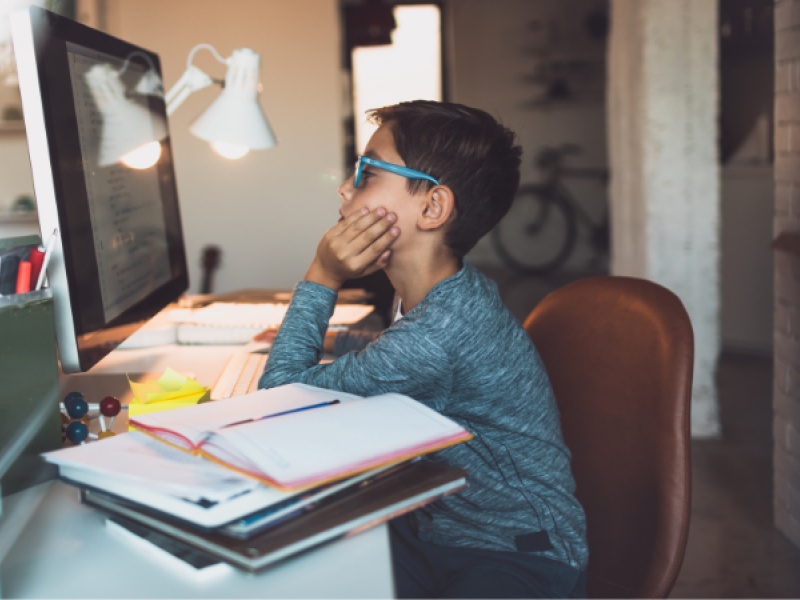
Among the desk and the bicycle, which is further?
the bicycle

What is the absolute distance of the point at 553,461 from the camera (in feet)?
3.09

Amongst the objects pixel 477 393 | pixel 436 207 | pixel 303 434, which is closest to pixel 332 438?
pixel 303 434

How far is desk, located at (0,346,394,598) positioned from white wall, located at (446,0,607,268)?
5741mm

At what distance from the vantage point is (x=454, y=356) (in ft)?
2.86

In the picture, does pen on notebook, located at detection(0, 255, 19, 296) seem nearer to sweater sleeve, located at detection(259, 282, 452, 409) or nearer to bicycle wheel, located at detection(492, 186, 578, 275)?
sweater sleeve, located at detection(259, 282, 452, 409)

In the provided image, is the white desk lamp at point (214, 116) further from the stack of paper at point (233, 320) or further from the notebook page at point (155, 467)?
the notebook page at point (155, 467)

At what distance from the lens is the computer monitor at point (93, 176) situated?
77 cm

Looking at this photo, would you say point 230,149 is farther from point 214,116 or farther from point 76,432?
point 76,432

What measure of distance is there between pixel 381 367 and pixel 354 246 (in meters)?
0.21

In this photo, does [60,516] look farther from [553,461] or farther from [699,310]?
[699,310]

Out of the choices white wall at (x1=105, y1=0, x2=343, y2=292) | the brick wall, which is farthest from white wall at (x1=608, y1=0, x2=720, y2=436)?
white wall at (x1=105, y1=0, x2=343, y2=292)

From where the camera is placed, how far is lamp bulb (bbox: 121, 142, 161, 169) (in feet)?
3.58

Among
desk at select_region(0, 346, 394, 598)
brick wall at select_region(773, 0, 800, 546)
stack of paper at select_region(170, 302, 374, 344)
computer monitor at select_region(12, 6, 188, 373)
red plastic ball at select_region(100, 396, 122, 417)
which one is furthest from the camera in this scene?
brick wall at select_region(773, 0, 800, 546)

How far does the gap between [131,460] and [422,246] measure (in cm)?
52
